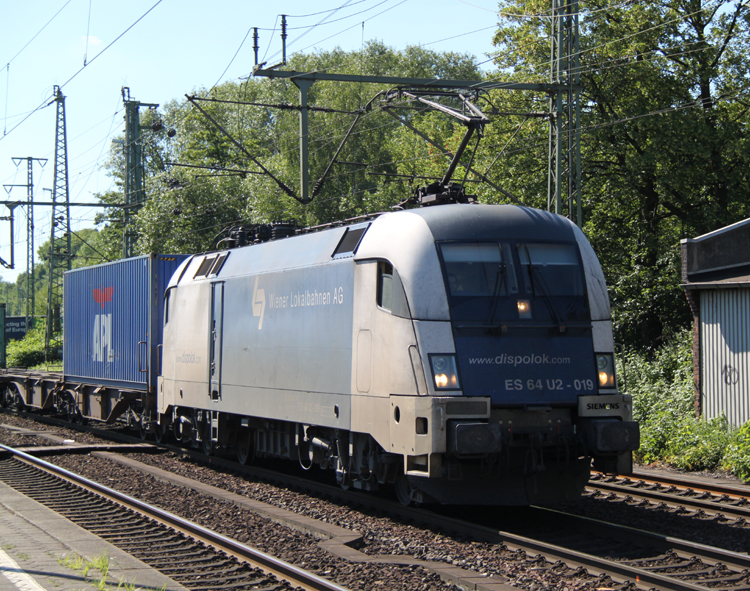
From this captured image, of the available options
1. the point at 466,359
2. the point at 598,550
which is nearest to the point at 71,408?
the point at 466,359

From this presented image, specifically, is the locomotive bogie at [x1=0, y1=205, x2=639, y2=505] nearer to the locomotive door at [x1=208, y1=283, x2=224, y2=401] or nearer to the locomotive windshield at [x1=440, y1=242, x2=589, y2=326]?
the locomotive windshield at [x1=440, y1=242, x2=589, y2=326]

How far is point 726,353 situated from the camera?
15.7 metres

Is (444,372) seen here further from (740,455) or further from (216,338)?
(740,455)

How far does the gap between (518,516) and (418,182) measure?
3533 cm

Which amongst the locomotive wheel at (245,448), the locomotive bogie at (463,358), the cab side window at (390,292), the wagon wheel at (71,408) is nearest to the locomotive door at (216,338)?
the locomotive wheel at (245,448)

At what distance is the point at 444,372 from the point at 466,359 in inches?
10.6

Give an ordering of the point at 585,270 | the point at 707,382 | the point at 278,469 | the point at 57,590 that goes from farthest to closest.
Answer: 1. the point at 707,382
2. the point at 278,469
3. the point at 585,270
4. the point at 57,590

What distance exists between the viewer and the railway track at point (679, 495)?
10070mm

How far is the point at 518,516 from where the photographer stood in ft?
33.1

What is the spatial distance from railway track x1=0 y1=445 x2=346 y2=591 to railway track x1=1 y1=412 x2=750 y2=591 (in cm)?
167

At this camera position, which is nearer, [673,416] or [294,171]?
[673,416]

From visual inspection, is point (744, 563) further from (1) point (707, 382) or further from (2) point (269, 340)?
(1) point (707, 382)

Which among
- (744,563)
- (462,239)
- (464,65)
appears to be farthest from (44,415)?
(464,65)

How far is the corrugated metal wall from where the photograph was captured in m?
15.3
